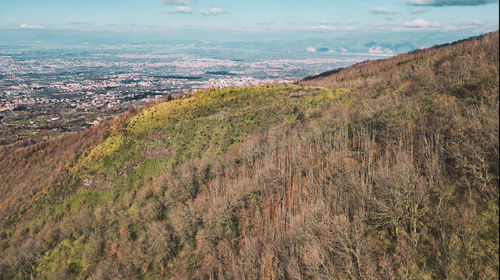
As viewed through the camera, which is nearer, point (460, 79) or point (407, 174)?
point (407, 174)

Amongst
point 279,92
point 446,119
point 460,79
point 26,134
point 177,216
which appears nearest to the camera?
point 446,119

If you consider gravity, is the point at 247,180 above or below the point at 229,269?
above

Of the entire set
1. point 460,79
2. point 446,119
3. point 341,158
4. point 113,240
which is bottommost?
A: point 113,240

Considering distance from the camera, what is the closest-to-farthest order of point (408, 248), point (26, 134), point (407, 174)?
point (408, 248)
point (407, 174)
point (26, 134)

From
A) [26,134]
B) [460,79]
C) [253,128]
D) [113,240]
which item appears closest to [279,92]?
[253,128]

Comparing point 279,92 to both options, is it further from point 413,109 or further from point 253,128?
point 413,109

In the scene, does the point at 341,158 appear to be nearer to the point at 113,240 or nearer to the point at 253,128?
the point at 253,128

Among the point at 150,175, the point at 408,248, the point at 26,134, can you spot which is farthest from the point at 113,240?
the point at 26,134
